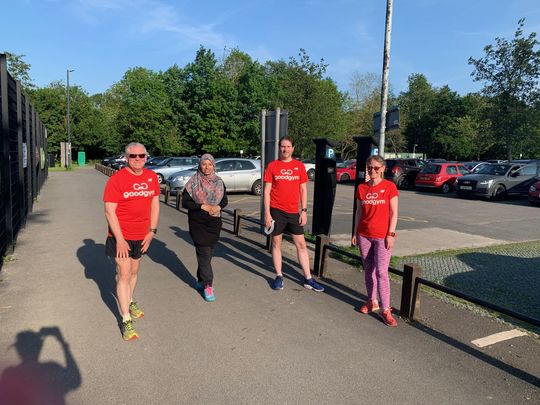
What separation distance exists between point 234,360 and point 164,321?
1.13m

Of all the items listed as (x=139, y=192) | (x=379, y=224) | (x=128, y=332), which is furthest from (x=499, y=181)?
(x=128, y=332)

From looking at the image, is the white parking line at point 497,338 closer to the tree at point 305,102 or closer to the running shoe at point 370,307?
the running shoe at point 370,307

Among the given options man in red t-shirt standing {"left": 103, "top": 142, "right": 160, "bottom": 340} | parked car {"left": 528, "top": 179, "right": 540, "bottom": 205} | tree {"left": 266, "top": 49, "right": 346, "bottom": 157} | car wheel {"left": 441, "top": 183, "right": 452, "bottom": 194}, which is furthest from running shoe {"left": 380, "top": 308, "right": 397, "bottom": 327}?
tree {"left": 266, "top": 49, "right": 346, "bottom": 157}

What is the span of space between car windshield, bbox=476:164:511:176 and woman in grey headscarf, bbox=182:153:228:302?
1676cm

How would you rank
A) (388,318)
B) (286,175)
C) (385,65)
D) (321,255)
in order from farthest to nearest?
(385,65), (321,255), (286,175), (388,318)

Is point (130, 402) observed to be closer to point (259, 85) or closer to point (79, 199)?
point (79, 199)

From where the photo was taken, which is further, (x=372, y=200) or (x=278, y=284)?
(x=278, y=284)

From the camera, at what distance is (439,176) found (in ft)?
67.6

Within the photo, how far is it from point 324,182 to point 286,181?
2.85 meters

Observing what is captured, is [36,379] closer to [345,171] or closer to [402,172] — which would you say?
[402,172]

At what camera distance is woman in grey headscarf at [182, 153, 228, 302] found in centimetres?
484

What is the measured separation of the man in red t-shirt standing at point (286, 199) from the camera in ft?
17.0

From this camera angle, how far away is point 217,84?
45.7 m

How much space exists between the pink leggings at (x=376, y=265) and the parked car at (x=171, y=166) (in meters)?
18.8
